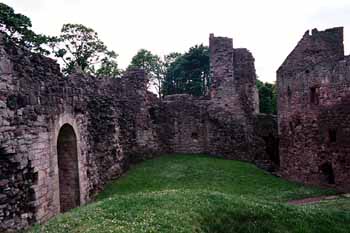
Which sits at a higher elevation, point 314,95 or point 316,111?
point 314,95

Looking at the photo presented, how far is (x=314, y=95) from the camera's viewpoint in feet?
50.3

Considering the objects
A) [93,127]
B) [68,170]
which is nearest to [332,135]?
[93,127]

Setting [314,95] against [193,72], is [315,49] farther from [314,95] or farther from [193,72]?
[193,72]

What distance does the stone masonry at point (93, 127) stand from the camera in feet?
26.3

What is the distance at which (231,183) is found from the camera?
48.5 ft

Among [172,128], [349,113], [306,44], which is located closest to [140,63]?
[172,128]

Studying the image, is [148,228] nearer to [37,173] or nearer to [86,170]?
[37,173]

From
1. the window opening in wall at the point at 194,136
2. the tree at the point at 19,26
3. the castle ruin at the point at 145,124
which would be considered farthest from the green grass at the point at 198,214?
the tree at the point at 19,26

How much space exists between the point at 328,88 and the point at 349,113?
4.33 ft

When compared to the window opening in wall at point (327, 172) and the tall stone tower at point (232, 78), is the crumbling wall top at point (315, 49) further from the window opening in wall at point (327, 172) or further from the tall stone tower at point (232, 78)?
the window opening in wall at point (327, 172)

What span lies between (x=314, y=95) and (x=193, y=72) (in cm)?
2616

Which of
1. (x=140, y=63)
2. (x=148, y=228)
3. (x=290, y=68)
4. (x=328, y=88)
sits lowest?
(x=148, y=228)

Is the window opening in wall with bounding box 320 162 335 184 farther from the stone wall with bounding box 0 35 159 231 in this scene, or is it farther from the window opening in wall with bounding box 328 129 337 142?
the stone wall with bounding box 0 35 159 231

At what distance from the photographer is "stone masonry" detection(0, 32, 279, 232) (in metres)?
8.02
